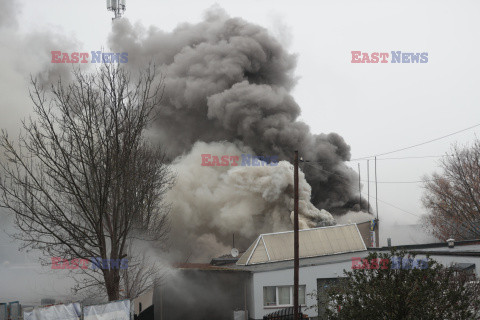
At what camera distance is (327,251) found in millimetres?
28156

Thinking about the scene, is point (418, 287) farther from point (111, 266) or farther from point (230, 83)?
point (230, 83)

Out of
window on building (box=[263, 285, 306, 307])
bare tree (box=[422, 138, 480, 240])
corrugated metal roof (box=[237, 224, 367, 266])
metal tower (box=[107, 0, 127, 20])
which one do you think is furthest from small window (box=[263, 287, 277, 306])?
metal tower (box=[107, 0, 127, 20])

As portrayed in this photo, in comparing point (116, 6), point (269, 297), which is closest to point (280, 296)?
point (269, 297)

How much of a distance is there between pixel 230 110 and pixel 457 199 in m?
18.5

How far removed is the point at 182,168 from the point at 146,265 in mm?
20585

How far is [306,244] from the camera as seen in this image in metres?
27.9

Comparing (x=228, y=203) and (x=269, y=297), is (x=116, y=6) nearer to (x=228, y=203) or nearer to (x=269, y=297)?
(x=228, y=203)

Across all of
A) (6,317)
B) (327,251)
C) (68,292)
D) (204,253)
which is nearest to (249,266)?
(327,251)

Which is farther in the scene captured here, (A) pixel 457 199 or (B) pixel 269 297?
(A) pixel 457 199

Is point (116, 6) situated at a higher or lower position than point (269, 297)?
higher

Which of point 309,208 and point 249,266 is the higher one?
point 309,208
